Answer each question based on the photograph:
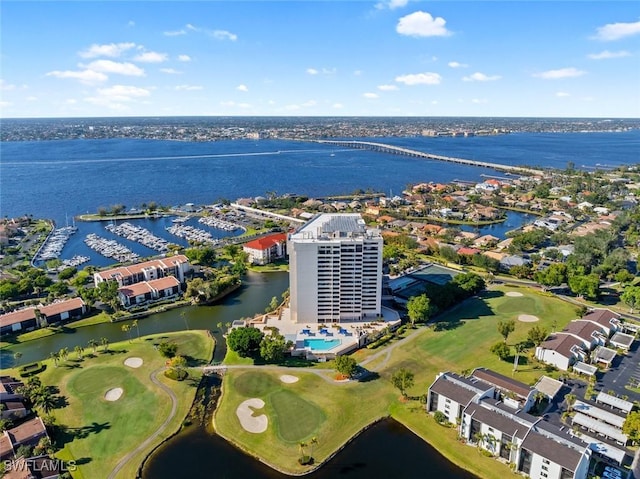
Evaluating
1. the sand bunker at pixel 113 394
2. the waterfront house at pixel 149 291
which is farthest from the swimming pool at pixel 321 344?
the waterfront house at pixel 149 291

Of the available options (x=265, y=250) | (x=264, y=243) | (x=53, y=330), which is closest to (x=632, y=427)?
(x=265, y=250)

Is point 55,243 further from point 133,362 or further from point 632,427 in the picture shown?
point 632,427

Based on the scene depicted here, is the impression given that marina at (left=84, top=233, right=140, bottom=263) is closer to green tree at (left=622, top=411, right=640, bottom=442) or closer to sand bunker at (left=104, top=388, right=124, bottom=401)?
sand bunker at (left=104, top=388, right=124, bottom=401)

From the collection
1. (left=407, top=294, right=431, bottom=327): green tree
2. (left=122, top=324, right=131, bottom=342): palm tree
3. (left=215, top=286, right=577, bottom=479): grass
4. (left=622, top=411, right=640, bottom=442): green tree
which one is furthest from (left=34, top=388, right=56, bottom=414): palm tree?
(left=622, top=411, right=640, bottom=442): green tree

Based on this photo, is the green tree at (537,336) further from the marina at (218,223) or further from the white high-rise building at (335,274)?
the marina at (218,223)

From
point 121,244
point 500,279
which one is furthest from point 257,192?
point 500,279

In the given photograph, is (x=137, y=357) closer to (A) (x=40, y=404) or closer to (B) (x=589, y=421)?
(A) (x=40, y=404)
